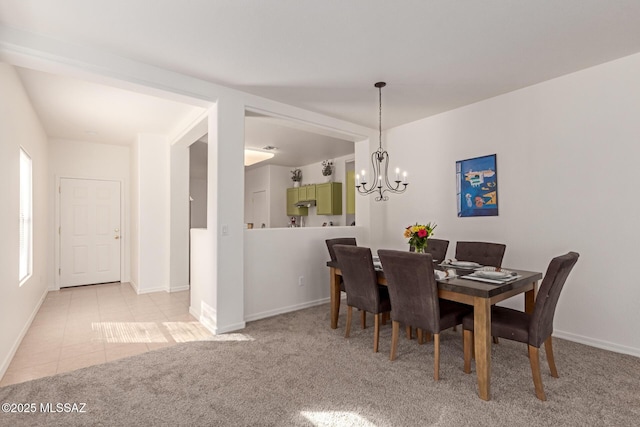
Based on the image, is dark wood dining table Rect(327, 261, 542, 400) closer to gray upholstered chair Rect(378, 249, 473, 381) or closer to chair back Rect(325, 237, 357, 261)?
gray upholstered chair Rect(378, 249, 473, 381)

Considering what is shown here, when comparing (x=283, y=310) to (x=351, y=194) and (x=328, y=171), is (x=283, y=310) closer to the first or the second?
(x=351, y=194)

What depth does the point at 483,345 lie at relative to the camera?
6.91ft

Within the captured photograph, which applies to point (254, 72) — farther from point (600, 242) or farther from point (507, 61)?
point (600, 242)

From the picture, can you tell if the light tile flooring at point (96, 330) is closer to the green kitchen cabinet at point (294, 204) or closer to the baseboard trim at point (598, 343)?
the green kitchen cabinet at point (294, 204)

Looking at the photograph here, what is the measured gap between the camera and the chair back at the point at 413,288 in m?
2.30

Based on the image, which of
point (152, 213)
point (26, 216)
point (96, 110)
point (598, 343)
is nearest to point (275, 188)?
point (152, 213)

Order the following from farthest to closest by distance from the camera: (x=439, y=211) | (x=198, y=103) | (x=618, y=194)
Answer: (x=439, y=211) < (x=198, y=103) < (x=618, y=194)

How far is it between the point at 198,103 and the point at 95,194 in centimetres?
364

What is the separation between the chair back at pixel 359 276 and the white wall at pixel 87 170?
4647 mm

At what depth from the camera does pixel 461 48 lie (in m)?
2.61

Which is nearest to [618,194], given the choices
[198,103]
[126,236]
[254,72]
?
[254,72]

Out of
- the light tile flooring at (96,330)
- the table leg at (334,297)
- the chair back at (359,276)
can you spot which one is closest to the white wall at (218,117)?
the light tile flooring at (96,330)

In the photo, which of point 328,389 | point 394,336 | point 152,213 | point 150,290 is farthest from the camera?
point 152,213

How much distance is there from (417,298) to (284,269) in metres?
2.00
